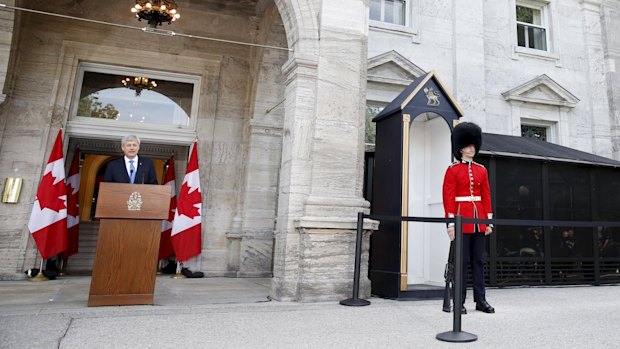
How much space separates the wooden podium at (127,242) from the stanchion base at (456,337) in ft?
10.9

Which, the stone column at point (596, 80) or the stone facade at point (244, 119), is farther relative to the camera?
the stone column at point (596, 80)

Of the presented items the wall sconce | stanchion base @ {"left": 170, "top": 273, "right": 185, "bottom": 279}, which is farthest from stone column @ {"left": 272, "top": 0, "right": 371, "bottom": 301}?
the wall sconce

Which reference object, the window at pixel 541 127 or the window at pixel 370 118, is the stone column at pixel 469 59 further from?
the window at pixel 370 118

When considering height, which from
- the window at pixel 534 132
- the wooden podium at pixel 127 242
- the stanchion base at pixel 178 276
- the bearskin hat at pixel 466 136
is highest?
the window at pixel 534 132

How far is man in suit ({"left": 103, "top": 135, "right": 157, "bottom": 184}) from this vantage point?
5207mm

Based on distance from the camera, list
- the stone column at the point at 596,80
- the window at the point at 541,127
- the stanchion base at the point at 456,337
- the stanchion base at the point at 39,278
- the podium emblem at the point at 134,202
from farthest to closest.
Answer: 1. the stone column at the point at 596,80
2. the window at the point at 541,127
3. the stanchion base at the point at 39,278
4. the podium emblem at the point at 134,202
5. the stanchion base at the point at 456,337

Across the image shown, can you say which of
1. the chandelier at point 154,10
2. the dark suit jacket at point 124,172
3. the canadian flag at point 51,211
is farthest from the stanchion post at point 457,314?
the canadian flag at point 51,211

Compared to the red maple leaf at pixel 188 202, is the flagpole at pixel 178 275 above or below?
below

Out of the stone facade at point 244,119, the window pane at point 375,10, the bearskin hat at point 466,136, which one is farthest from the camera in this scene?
the window pane at point 375,10

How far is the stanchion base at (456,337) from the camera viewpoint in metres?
3.46

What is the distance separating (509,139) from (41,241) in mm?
10058

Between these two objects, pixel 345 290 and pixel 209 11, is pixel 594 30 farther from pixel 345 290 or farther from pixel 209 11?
pixel 345 290

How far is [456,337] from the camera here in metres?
3.49

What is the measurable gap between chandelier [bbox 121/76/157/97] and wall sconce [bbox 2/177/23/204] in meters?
2.90
